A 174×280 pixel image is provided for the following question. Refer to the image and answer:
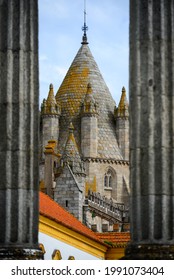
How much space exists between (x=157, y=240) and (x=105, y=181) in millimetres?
84277

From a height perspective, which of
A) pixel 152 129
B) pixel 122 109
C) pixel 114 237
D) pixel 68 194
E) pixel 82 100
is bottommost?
pixel 152 129

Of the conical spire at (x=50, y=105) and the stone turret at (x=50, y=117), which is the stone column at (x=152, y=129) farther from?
the stone turret at (x=50, y=117)

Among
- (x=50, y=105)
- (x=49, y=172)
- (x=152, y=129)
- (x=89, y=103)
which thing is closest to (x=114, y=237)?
(x=49, y=172)

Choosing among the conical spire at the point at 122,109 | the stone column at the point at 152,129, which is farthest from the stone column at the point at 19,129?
the conical spire at the point at 122,109

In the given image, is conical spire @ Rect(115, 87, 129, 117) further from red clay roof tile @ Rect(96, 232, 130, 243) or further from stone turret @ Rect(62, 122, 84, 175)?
red clay roof tile @ Rect(96, 232, 130, 243)

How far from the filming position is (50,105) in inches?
4070

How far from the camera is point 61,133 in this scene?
10512 centimetres

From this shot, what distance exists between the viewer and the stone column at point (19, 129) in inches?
722

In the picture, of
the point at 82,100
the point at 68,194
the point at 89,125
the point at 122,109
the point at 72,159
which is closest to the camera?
the point at 68,194

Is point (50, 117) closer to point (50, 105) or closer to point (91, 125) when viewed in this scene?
point (50, 105)

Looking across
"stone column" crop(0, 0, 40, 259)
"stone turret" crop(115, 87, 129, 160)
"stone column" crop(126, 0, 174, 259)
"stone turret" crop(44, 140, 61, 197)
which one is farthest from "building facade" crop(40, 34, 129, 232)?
"stone column" crop(126, 0, 174, 259)

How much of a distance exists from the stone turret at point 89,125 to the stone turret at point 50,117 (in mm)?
2470

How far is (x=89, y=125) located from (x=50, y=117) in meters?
3.64

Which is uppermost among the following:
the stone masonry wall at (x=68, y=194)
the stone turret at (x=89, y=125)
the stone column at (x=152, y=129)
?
the stone turret at (x=89, y=125)
